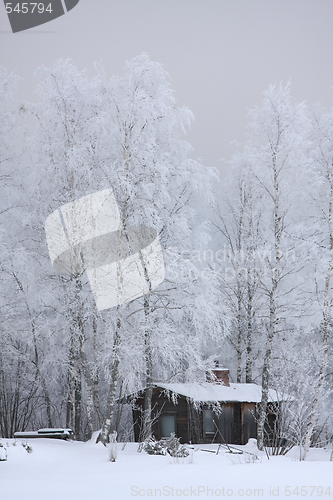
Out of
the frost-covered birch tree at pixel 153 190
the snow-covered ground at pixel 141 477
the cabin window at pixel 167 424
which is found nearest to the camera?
the snow-covered ground at pixel 141 477

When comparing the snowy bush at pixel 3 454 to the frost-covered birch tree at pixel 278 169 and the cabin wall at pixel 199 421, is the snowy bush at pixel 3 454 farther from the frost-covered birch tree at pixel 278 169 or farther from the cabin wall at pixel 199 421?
the cabin wall at pixel 199 421

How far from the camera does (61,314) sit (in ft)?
36.7

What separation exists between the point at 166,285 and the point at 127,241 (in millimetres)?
1724

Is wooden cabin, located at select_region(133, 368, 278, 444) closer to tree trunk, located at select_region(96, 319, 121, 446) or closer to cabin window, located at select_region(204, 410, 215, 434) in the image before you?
cabin window, located at select_region(204, 410, 215, 434)

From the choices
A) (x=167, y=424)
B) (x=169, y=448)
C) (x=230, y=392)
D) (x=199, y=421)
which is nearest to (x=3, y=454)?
(x=169, y=448)

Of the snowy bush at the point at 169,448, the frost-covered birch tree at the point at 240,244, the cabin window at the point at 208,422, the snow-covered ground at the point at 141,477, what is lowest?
the cabin window at the point at 208,422

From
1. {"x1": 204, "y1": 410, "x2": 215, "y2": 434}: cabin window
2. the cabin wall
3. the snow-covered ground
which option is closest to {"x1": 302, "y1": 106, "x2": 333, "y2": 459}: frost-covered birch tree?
the cabin wall

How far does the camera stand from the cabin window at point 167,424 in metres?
15.7

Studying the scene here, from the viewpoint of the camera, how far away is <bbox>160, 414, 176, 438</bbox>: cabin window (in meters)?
15.7

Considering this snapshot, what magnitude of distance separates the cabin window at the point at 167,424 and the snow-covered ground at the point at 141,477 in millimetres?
6965

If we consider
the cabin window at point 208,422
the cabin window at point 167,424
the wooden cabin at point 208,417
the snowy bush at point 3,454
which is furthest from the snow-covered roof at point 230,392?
the snowy bush at point 3,454

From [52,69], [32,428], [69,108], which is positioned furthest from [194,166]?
[32,428]

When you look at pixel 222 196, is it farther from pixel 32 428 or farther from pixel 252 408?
pixel 32 428

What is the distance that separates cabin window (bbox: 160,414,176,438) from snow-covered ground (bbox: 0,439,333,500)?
22.9 ft
